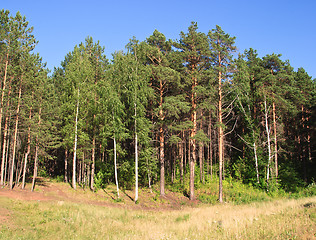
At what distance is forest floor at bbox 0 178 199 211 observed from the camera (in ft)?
67.2

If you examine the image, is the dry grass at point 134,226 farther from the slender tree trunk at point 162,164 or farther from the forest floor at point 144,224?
the slender tree trunk at point 162,164

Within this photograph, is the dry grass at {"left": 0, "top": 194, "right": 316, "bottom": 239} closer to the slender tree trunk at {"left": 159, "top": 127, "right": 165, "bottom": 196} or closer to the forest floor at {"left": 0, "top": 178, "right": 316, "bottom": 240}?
the forest floor at {"left": 0, "top": 178, "right": 316, "bottom": 240}

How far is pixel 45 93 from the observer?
23.6 metres

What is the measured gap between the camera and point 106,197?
22.6 m

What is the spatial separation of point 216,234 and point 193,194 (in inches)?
604

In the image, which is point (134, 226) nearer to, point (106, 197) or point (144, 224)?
point (144, 224)

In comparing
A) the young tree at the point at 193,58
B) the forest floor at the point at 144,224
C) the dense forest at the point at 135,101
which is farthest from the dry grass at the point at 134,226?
the young tree at the point at 193,58

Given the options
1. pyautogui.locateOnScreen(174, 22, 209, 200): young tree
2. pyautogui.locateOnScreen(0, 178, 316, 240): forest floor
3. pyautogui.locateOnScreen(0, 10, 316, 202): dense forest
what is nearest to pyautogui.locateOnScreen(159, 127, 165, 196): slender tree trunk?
pyautogui.locateOnScreen(0, 10, 316, 202): dense forest

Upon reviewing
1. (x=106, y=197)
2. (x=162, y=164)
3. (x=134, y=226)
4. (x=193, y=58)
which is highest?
(x=193, y=58)

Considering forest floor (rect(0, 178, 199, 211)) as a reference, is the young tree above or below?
above

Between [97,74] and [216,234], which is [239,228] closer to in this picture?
[216,234]

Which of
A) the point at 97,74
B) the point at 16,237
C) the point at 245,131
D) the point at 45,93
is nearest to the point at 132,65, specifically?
the point at 97,74

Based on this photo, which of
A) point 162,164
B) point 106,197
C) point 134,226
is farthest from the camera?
point 162,164

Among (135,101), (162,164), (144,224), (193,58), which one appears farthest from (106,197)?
(193,58)
